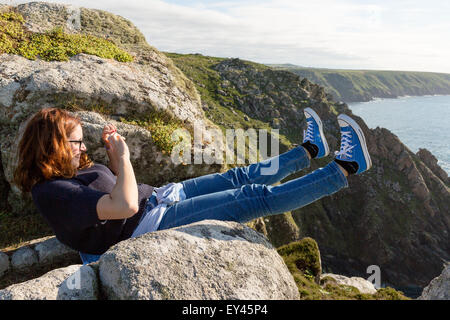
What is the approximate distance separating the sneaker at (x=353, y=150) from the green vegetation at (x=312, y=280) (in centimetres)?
290

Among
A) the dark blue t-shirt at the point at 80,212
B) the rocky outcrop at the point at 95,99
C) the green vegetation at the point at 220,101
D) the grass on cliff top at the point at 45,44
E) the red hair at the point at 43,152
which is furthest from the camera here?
the green vegetation at the point at 220,101

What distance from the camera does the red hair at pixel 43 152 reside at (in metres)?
3.74

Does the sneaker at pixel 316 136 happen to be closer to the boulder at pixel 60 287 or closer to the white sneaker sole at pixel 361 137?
the white sneaker sole at pixel 361 137

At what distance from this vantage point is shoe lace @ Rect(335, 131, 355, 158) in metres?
5.39

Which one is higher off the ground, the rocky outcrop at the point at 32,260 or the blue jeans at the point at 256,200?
the blue jeans at the point at 256,200

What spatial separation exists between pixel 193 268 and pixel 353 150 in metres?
3.88

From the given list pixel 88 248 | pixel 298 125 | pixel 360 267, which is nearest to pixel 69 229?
pixel 88 248

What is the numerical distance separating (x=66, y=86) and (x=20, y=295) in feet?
19.0

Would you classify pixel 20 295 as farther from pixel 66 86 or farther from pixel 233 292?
pixel 66 86

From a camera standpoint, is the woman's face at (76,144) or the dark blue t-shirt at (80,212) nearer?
the dark blue t-shirt at (80,212)

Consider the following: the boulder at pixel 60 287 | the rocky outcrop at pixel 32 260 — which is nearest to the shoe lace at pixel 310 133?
the boulder at pixel 60 287

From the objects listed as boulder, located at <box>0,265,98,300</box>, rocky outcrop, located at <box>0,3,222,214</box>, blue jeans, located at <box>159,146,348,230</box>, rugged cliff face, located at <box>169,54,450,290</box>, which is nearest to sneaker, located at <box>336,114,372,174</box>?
blue jeans, located at <box>159,146,348,230</box>
